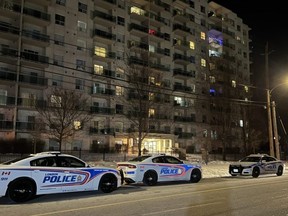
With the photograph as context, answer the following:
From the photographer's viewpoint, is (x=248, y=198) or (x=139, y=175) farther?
(x=139, y=175)

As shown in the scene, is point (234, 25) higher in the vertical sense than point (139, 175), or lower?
higher

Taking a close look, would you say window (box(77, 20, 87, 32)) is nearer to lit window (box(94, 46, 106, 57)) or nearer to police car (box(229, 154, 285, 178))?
lit window (box(94, 46, 106, 57))

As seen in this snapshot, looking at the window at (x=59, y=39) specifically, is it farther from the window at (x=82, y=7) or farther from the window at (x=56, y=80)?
the window at (x=82, y=7)

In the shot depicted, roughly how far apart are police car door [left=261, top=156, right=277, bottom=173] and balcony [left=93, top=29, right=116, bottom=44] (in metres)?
31.5

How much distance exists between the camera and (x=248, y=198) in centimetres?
1132

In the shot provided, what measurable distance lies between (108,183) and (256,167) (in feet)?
37.7

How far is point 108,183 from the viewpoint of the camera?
13062mm

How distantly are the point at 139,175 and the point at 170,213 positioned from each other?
21.9ft

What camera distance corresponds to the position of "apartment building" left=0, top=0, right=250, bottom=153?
3916cm

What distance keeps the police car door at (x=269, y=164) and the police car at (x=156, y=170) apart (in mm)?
6018

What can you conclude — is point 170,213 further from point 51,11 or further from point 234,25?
point 234,25

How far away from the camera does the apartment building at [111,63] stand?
1542 inches

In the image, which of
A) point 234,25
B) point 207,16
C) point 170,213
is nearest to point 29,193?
point 170,213

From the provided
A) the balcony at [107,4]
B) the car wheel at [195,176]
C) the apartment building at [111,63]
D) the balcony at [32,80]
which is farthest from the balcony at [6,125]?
the car wheel at [195,176]
